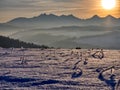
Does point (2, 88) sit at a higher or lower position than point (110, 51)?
lower

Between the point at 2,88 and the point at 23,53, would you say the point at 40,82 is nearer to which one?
the point at 2,88

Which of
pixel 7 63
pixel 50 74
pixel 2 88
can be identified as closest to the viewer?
pixel 2 88

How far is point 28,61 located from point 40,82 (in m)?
3.45

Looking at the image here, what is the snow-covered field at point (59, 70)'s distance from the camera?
9.44 meters

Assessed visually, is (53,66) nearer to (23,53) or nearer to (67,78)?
(67,78)

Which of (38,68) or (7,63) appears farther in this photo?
(7,63)

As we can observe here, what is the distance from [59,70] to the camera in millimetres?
11195

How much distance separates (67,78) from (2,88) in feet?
6.63

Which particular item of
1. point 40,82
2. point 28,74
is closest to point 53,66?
point 28,74

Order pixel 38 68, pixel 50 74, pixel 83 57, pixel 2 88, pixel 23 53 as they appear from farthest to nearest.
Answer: pixel 23 53 < pixel 83 57 < pixel 38 68 < pixel 50 74 < pixel 2 88

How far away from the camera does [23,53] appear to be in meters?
14.9

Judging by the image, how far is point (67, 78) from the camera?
10.3m

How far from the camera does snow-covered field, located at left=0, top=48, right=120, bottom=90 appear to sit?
372 inches

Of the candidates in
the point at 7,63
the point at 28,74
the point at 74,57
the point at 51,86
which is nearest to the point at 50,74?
the point at 28,74
